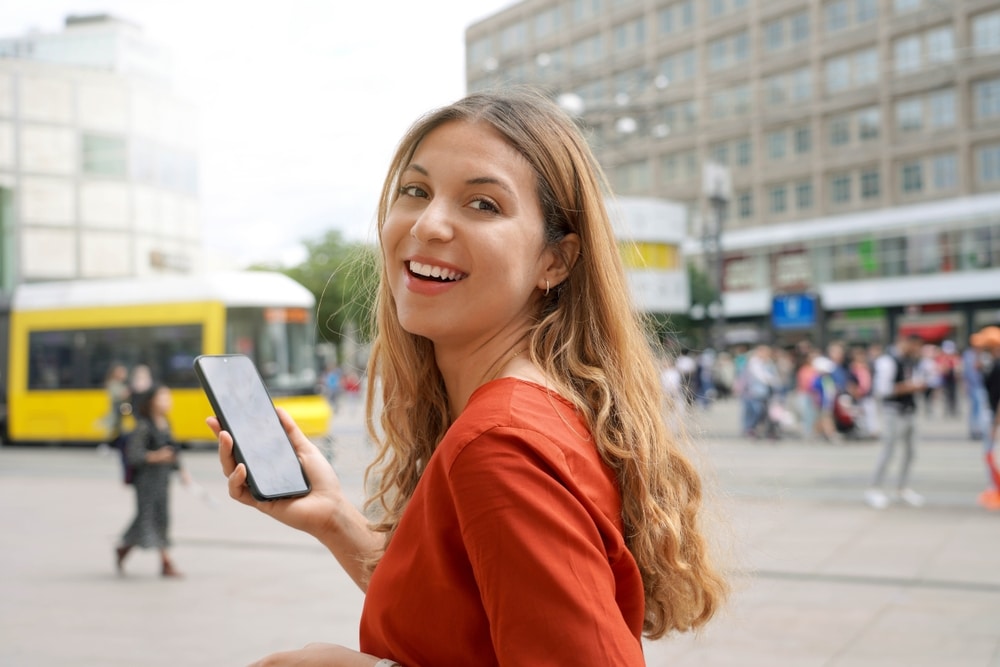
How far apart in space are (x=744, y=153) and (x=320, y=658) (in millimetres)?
51103

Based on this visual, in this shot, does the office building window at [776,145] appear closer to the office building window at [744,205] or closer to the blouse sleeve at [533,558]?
the office building window at [744,205]

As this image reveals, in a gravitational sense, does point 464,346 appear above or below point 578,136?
below

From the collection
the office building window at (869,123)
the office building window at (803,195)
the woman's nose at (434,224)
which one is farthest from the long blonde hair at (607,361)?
the office building window at (803,195)

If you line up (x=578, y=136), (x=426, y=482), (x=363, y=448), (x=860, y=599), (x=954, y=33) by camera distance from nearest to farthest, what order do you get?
(x=426, y=482)
(x=578, y=136)
(x=363, y=448)
(x=860, y=599)
(x=954, y=33)

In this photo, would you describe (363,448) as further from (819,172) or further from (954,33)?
(819,172)

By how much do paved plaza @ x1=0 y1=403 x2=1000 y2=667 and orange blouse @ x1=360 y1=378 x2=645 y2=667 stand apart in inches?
23.4

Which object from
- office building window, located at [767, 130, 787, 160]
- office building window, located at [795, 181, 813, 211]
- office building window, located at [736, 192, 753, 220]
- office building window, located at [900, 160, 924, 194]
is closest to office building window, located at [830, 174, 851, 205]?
office building window, located at [795, 181, 813, 211]

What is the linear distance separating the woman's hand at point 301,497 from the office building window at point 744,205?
5031 centimetres

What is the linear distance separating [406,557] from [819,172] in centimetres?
4825

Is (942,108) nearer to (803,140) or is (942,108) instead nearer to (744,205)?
(803,140)

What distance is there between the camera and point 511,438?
4.08ft

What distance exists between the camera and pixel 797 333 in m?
46.6

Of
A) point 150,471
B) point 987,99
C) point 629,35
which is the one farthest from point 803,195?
point 150,471

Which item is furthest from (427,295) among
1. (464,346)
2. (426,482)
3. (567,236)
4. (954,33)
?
(954,33)
